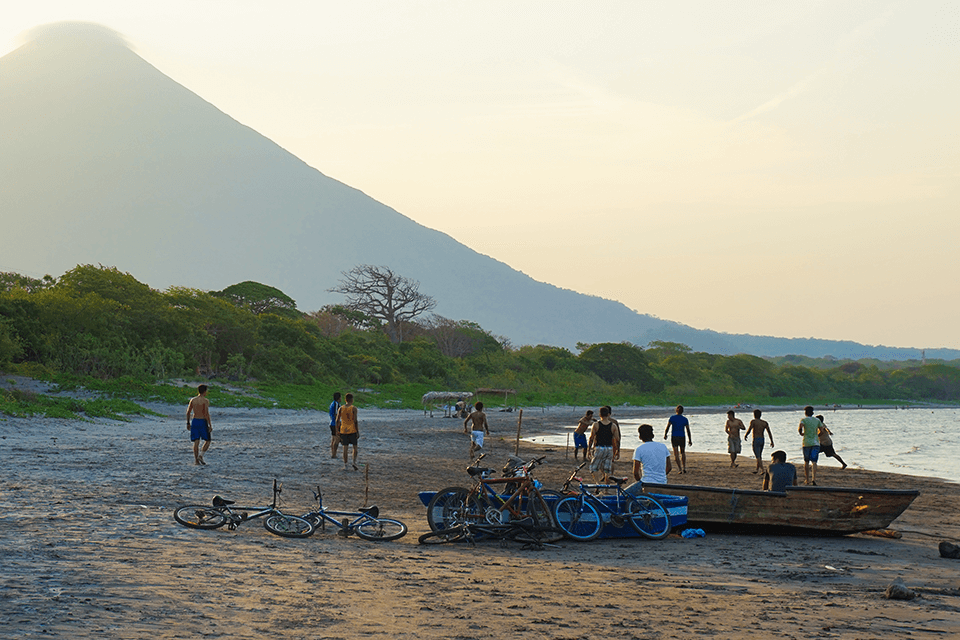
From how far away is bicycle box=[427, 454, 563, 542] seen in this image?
35.6 feet

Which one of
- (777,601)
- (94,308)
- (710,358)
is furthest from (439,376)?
(710,358)

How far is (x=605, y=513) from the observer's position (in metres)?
11.7

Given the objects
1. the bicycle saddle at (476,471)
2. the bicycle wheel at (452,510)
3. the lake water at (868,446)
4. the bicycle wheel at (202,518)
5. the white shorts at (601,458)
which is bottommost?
the lake water at (868,446)

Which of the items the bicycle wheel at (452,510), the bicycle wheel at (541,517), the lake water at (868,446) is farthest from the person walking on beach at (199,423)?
the lake water at (868,446)

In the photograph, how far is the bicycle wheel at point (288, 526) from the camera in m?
10.4

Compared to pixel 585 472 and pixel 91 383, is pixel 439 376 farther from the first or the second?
pixel 585 472

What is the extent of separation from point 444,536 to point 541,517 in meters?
1.30

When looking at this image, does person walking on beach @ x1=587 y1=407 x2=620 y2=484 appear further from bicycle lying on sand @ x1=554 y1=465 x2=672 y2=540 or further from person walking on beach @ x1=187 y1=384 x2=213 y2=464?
person walking on beach @ x1=187 y1=384 x2=213 y2=464

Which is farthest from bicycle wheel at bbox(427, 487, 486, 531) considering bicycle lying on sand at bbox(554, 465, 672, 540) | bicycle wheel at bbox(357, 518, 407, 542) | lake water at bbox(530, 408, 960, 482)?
lake water at bbox(530, 408, 960, 482)

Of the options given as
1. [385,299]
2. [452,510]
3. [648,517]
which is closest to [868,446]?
[648,517]

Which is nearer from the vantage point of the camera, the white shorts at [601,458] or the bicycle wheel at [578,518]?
the bicycle wheel at [578,518]

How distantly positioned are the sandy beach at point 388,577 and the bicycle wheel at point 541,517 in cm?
26

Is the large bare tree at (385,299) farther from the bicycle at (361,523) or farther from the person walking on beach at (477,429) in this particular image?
the bicycle at (361,523)

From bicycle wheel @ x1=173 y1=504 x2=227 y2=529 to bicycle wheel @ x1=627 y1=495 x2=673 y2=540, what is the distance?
18.0ft
